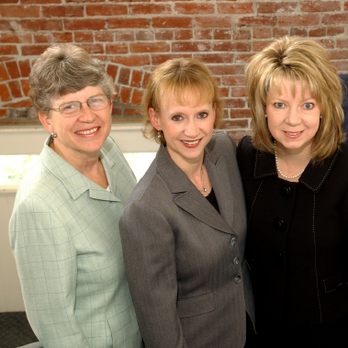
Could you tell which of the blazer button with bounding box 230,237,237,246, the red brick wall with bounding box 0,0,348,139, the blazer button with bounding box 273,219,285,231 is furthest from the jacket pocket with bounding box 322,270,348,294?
the red brick wall with bounding box 0,0,348,139

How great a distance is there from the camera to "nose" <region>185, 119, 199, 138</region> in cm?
158

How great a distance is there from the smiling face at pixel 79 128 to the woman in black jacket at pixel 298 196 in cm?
61

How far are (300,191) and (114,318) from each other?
0.88 m

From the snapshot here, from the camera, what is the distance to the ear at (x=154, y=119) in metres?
1.65

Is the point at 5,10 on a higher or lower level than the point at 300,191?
higher

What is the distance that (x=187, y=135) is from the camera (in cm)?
159

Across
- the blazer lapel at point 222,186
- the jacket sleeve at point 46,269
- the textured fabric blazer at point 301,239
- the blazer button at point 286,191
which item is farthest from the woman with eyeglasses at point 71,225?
the blazer button at point 286,191

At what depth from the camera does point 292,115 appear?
1551mm

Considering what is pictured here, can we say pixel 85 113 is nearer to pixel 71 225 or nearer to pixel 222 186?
pixel 71 225

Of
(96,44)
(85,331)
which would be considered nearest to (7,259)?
(96,44)

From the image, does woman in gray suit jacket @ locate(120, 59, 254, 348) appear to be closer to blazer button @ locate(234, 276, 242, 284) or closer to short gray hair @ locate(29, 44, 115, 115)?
blazer button @ locate(234, 276, 242, 284)

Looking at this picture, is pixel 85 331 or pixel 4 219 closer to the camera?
pixel 85 331

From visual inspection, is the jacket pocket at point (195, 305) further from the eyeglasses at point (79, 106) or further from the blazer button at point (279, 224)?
the eyeglasses at point (79, 106)

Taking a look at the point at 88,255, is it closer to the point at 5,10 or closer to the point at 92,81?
the point at 92,81
